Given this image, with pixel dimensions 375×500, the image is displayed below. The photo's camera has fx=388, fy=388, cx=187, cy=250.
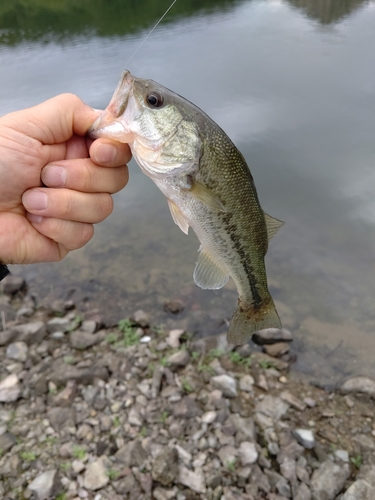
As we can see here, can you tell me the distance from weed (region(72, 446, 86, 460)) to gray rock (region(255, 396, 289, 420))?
2.01 m

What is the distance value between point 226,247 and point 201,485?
2.49 m

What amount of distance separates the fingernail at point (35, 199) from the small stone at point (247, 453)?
316 centimetres

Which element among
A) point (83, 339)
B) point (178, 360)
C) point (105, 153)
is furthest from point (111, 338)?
point (105, 153)

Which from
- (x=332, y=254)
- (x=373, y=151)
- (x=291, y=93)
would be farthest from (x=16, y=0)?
(x=332, y=254)

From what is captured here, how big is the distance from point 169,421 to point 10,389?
1.99 metres

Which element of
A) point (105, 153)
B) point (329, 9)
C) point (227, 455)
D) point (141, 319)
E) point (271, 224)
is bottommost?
point (141, 319)

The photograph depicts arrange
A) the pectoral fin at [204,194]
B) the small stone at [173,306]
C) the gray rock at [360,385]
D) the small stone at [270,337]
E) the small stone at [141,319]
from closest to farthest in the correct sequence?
the pectoral fin at [204,194]
the gray rock at [360,385]
the small stone at [270,337]
the small stone at [141,319]
the small stone at [173,306]

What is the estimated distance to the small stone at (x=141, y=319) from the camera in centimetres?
615

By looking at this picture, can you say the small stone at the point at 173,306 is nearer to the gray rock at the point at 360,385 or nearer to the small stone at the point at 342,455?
the gray rock at the point at 360,385

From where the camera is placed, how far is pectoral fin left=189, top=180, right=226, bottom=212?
2465 millimetres

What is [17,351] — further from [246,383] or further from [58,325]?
[246,383]

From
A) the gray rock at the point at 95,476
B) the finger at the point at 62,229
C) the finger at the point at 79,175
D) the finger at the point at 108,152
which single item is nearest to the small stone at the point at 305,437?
the gray rock at the point at 95,476

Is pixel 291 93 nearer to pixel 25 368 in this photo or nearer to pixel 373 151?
pixel 373 151

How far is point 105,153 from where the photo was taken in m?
2.54
